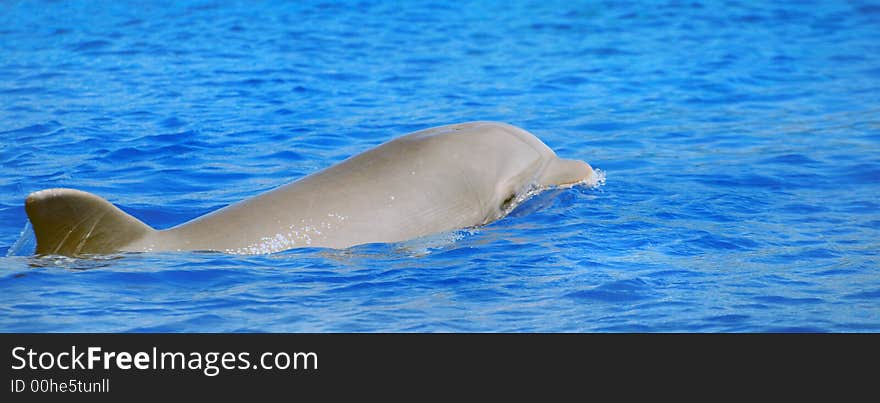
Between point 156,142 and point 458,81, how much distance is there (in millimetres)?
5951

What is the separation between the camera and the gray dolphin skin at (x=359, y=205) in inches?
296

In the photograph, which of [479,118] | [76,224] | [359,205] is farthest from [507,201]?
[479,118]

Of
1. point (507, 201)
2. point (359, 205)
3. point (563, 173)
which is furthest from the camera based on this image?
point (563, 173)

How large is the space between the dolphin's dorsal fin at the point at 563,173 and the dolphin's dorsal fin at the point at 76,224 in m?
3.97

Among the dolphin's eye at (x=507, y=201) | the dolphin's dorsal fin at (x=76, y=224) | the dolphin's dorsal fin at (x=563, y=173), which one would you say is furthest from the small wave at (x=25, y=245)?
the dolphin's dorsal fin at (x=563, y=173)

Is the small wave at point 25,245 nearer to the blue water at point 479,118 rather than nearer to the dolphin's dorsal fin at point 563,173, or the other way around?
the blue water at point 479,118

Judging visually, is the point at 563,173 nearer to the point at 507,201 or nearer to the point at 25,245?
the point at 507,201

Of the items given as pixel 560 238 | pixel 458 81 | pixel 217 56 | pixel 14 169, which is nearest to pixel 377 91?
pixel 458 81

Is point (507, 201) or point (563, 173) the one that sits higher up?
point (563, 173)

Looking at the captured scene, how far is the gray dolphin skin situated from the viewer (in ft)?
24.6
